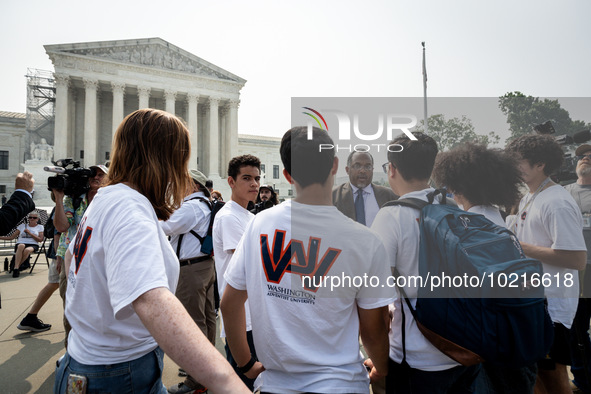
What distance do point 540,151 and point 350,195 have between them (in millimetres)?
1440

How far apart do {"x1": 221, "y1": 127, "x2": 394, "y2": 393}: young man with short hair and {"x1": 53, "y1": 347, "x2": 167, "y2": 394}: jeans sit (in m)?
0.46

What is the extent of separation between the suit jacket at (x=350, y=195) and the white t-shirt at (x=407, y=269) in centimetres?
83

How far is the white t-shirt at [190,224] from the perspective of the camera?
10.8ft

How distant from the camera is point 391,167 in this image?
1963mm

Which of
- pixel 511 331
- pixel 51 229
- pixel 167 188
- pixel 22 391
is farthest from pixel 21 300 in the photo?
pixel 511 331

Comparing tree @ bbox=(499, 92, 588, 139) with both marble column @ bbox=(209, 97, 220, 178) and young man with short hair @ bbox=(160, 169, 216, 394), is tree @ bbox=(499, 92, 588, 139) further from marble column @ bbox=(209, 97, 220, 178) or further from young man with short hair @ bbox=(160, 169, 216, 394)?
marble column @ bbox=(209, 97, 220, 178)

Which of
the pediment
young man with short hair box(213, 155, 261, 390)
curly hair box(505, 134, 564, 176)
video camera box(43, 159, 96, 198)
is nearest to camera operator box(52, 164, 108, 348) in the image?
video camera box(43, 159, 96, 198)

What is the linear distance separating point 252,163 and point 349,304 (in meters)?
2.03

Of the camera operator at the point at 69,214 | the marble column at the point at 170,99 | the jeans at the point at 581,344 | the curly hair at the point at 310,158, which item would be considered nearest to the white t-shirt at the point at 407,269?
the curly hair at the point at 310,158

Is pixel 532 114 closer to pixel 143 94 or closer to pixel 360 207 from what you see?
pixel 360 207

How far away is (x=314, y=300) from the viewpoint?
4.88 ft

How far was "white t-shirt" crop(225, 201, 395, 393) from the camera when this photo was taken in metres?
1.45

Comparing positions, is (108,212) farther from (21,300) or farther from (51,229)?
(21,300)

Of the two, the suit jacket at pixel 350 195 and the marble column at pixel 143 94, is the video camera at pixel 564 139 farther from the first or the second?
the marble column at pixel 143 94
